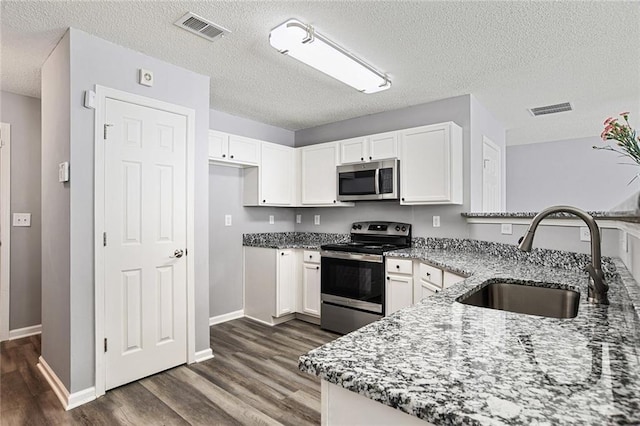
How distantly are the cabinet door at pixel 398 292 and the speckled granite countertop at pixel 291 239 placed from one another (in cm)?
112

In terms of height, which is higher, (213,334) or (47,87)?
(47,87)

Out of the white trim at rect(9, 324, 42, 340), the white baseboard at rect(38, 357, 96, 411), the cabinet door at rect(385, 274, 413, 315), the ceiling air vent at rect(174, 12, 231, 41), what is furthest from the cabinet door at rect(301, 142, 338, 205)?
the white trim at rect(9, 324, 42, 340)

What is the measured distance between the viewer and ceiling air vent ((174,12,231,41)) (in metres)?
2.11

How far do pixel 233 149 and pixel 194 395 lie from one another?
2.44 m

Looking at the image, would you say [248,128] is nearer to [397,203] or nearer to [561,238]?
[397,203]

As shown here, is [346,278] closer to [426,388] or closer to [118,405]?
[118,405]

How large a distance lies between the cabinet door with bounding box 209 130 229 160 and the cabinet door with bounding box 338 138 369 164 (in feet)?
4.24

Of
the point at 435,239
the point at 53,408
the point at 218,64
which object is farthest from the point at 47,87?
the point at 435,239

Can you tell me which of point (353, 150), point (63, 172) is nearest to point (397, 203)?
point (353, 150)

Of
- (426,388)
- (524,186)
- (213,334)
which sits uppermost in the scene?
(524,186)

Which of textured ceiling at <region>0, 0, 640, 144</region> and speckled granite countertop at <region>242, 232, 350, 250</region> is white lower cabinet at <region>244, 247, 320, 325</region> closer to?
speckled granite countertop at <region>242, 232, 350, 250</region>

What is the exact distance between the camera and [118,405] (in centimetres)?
223

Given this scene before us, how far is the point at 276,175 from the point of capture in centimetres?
429

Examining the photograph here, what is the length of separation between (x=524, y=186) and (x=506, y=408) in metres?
6.20
